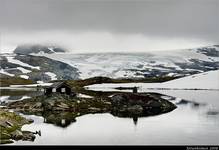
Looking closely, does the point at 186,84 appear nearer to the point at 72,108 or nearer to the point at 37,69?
the point at 72,108

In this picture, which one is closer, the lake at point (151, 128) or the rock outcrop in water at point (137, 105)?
the lake at point (151, 128)

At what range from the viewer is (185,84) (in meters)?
5.49

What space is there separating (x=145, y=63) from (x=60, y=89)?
2.94 ft

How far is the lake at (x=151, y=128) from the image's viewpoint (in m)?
5.30

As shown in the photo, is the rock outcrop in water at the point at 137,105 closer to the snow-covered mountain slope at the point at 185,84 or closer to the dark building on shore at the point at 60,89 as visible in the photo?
the snow-covered mountain slope at the point at 185,84

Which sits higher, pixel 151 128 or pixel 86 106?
pixel 86 106

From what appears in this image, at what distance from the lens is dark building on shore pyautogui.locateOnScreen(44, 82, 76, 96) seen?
5.44 meters

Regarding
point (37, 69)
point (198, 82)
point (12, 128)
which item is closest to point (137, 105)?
point (198, 82)

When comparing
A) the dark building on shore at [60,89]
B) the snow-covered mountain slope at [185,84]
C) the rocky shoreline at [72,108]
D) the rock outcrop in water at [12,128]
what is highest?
the snow-covered mountain slope at [185,84]

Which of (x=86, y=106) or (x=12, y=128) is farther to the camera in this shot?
Result: (x=86, y=106)

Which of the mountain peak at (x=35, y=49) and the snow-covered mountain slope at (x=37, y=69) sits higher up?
the mountain peak at (x=35, y=49)

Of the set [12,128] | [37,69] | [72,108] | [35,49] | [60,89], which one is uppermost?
[35,49]

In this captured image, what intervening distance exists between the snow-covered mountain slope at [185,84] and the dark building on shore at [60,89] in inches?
7.9

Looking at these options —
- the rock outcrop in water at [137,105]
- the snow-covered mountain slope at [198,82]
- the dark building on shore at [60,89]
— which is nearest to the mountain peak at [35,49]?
the dark building on shore at [60,89]
